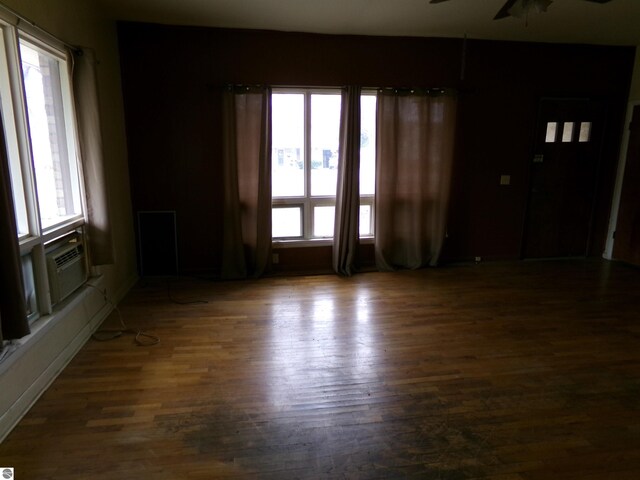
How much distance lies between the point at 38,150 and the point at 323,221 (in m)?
2.88

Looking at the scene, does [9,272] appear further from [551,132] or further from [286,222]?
[551,132]

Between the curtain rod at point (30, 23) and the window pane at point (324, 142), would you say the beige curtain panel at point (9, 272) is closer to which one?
the curtain rod at point (30, 23)

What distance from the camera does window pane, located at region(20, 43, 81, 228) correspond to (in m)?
2.77

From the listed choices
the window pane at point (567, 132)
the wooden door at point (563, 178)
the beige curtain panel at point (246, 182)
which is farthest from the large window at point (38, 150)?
the window pane at point (567, 132)

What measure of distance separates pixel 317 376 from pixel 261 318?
104 cm

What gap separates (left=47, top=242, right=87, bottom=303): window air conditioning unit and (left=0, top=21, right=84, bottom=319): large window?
0.06 m

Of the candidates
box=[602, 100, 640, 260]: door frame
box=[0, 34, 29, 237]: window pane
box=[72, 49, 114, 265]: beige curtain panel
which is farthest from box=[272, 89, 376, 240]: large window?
box=[602, 100, 640, 260]: door frame

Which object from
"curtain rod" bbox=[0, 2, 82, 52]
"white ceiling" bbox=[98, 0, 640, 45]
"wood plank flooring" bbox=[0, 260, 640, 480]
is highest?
"white ceiling" bbox=[98, 0, 640, 45]

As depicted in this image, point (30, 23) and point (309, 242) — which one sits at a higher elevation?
point (30, 23)

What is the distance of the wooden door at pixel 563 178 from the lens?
4996mm

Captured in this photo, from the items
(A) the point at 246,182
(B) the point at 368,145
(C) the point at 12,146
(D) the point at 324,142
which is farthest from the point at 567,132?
(C) the point at 12,146

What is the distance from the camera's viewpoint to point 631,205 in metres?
5.05

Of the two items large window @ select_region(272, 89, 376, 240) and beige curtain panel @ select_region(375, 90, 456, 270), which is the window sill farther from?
beige curtain panel @ select_region(375, 90, 456, 270)

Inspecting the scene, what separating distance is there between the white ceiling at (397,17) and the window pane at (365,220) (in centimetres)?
191
